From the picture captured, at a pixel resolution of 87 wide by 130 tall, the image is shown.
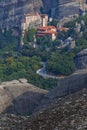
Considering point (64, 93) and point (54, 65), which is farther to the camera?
point (54, 65)

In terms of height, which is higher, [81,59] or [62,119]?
[62,119]

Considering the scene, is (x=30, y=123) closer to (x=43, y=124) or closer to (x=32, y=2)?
(x=43, y=124)

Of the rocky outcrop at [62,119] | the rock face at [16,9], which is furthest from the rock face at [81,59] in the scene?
the rocky outcrop at [62,119]

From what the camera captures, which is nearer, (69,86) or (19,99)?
(69,86)

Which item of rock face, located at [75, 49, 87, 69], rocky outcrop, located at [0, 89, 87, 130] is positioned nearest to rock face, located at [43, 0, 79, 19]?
rock face, located at [75, 49, 87, 69]

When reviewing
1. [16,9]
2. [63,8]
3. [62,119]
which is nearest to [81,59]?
[63,8]

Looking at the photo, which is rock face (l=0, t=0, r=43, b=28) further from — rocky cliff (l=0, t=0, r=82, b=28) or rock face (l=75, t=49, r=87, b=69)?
rock face (l=75, t=49, r=87, b=69)

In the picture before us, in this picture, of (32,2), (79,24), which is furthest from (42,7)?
(79,24)

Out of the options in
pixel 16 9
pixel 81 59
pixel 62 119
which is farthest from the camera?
pixel 16 9

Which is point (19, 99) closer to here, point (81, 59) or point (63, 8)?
point (81, 59)
